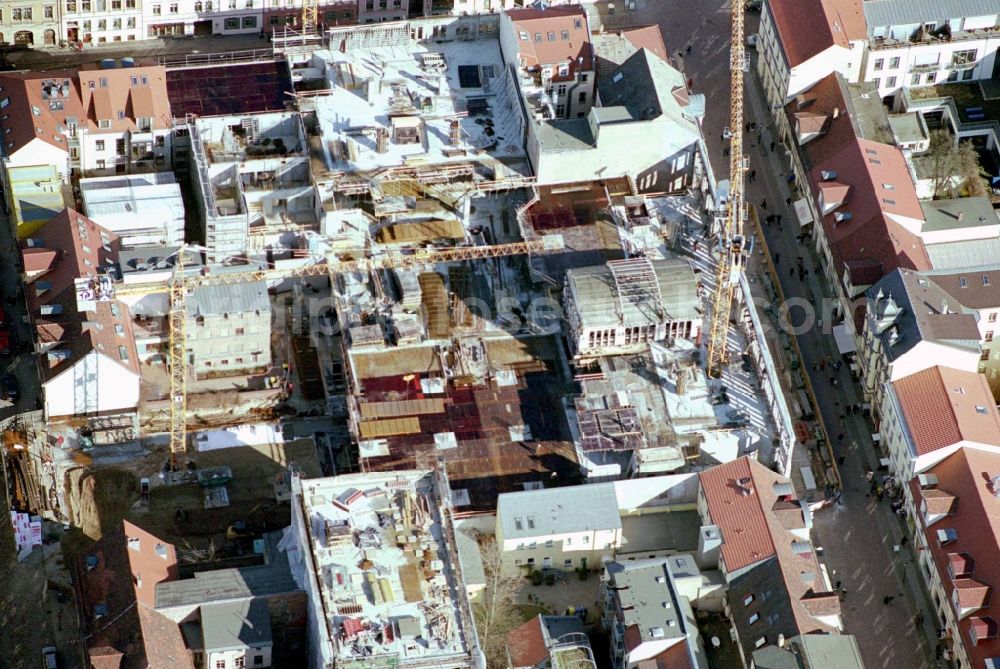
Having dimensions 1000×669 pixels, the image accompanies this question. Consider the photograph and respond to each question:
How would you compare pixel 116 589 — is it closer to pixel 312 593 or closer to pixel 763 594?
pixel 312 593

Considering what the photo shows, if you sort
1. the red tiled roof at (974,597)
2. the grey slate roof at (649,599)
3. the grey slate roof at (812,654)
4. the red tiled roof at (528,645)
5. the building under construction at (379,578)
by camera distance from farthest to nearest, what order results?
the red tiled roof at (974,597) < the red tiled roof at (528,645) < the grey slate roof at (649,599) < the grey slate roof at (812,654) < the building under construction at (379,578)

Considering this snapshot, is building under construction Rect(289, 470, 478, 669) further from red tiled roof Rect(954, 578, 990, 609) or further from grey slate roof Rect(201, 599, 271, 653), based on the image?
red tiled roof Rect(954, 578, 990, 609)

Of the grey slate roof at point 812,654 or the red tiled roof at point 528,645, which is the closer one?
the grey slate roof at point 812,654

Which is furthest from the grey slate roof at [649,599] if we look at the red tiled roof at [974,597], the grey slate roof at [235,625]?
the grey slate roof at [235,625]

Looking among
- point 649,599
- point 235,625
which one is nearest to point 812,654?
point 649,599

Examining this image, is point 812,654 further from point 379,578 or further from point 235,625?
point 235,625

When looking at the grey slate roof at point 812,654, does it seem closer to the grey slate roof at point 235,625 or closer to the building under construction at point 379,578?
the building under construction at point 379,578
